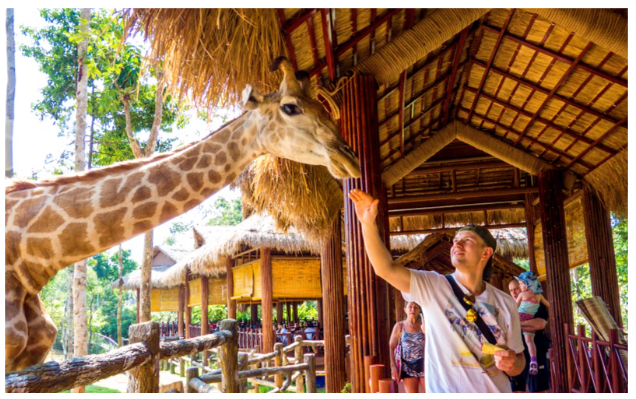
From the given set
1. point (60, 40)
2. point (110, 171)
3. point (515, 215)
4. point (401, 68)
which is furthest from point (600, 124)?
point (60, 40)

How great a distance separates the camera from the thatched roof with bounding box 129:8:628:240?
3264 mm

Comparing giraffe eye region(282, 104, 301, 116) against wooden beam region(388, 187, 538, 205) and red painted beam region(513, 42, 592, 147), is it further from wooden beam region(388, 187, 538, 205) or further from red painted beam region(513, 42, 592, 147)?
wooden beam region(388, 187, 538, 205)

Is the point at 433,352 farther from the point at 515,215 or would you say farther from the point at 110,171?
the point at 515,215

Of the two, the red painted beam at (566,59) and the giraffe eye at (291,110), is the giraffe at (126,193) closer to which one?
the giraffe eye at (291,110)

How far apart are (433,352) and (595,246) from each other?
20.5 ft

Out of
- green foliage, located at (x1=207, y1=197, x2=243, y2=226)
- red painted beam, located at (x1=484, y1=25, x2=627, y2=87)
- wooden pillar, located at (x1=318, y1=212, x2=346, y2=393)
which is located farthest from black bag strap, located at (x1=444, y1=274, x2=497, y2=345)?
green foliage, located at (x1=207, y1=197, x2=243, y2=226)

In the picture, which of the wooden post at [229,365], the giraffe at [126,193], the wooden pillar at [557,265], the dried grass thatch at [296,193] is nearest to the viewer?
the giraffe at [126,193]

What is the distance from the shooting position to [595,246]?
760 centimetres

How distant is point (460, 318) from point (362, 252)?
5.90 feet

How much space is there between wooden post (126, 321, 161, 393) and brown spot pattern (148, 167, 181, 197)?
72cm

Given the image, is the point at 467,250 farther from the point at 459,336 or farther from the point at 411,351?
the point at 411,351

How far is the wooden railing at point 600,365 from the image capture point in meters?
4.38

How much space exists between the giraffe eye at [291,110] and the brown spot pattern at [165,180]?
2.34 ft

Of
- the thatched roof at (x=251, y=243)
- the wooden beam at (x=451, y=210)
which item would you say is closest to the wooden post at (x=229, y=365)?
the thatched roof at (x=251, y=243)
